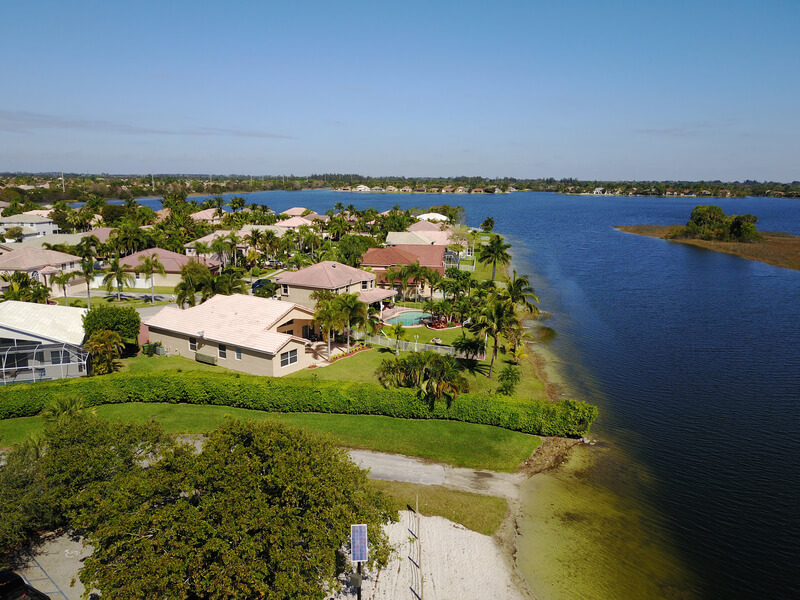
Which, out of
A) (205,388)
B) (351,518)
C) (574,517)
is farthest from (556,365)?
(351,518)

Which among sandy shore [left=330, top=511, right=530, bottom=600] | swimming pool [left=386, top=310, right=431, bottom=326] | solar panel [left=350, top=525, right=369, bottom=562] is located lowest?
sandy shore [left=330, top=511, right=530, bottom=600]

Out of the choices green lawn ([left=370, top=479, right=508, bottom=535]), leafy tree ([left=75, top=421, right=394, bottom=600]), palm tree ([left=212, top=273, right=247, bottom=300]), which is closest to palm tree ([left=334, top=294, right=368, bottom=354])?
palm tree ([left=212, top=273, right=247, bottom=300])

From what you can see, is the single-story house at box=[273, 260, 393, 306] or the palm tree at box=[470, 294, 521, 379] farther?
the single-story house at box=[273, 260, 393, 306]

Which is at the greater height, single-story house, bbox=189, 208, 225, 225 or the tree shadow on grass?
single-story house, bbox=189, 208, 225, 225

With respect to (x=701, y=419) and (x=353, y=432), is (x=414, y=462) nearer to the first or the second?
(x=353, y=432)

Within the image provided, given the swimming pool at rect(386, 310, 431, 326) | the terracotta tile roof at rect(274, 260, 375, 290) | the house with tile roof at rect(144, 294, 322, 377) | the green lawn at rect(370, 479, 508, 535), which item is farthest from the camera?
the swimming pool at rect(386, 310, 431, 326)

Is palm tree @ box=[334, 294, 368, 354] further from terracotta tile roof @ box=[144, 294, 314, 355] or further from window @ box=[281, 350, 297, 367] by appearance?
window @ box=[281, 350, 297, 367]
